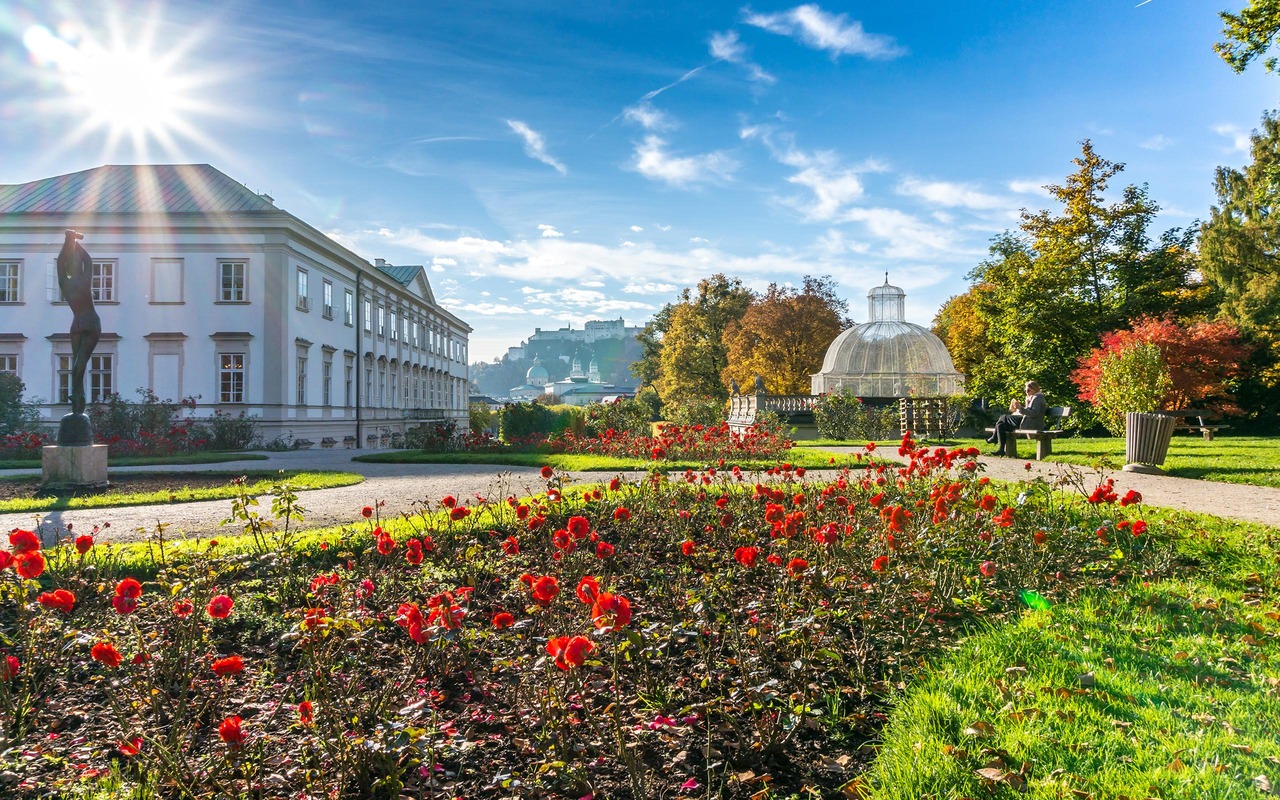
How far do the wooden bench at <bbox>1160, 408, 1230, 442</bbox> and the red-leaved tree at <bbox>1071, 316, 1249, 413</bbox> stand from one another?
46 cm

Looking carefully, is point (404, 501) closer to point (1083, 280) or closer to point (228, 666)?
point (228, 666)

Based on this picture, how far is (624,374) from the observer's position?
16512cm

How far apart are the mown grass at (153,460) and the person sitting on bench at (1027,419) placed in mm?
17031

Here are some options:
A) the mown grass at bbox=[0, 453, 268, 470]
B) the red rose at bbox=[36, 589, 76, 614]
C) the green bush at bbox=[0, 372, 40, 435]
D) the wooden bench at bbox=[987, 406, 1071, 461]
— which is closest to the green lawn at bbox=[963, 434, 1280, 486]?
the wooden bench at bbox=[987, 406, 1071, 461]

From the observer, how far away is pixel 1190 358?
21.3 m

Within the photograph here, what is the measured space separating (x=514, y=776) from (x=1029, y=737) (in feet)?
5.90

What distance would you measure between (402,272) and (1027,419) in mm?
39400

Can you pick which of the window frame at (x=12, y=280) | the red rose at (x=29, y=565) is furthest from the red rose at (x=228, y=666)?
the window frame at (x=12, y=280)

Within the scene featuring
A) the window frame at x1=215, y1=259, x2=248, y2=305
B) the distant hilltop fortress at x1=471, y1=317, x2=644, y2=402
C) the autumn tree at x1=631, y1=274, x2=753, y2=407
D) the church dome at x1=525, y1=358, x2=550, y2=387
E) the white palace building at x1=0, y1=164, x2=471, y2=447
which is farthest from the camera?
the distant hilltop fortress at x1=471, y1=317, x2=644, y2=402

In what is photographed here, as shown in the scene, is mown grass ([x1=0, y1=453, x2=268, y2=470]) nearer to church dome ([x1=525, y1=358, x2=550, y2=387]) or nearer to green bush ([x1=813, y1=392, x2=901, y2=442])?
green bush ([x1=813, y1=392, x2=901, y2=442])

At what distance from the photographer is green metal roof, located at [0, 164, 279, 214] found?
25.2m

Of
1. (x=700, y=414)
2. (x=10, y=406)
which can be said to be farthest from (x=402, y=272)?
(x=700, y=414)

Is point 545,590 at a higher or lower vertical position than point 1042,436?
lower

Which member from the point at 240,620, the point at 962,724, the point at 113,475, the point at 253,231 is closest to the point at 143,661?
the point at 240,620
